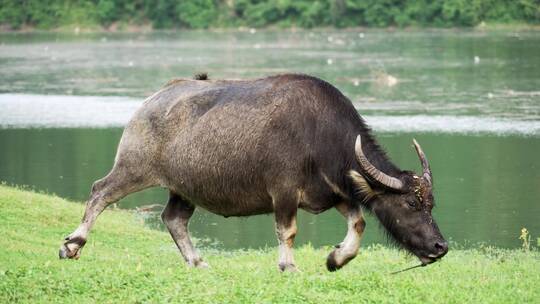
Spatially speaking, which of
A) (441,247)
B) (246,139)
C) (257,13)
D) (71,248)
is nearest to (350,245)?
(441,247)

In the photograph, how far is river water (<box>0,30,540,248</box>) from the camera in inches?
760

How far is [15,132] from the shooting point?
103 feet

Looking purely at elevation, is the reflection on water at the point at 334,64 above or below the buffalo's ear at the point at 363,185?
below

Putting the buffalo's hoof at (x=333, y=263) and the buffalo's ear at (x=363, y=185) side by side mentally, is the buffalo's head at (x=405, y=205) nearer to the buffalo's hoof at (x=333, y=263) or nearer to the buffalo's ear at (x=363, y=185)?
the buffalo's ear at (x=363, y=185)

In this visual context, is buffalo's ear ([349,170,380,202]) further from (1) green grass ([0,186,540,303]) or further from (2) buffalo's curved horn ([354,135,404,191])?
(1) green grass ([0,186,540,303])

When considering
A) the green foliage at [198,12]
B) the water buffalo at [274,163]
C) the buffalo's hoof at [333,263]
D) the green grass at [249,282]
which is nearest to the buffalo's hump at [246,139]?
the water buffalo at [274,163]

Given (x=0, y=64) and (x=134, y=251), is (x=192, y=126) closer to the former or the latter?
(x=134, y=251)

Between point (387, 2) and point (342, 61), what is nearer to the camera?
point (342, 61)

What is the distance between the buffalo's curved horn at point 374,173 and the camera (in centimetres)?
930

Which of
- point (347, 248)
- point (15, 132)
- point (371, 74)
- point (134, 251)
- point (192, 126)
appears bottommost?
point (371, 74)

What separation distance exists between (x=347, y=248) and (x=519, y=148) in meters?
18.5

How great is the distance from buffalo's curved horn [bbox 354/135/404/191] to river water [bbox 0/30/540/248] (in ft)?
24.4

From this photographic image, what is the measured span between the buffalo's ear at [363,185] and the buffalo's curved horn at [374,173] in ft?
0.32

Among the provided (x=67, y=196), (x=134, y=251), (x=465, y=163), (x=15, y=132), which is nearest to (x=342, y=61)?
(x=15, y=132)
